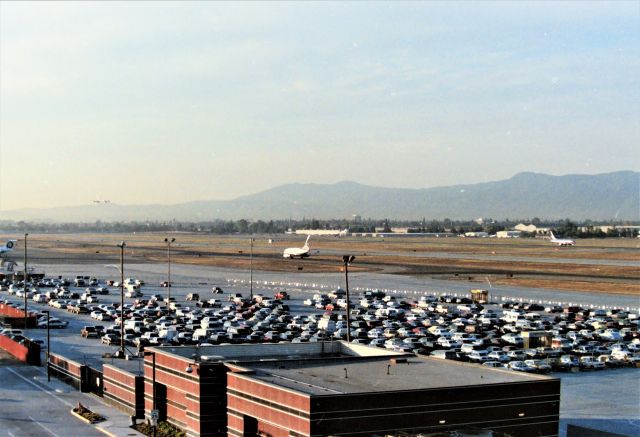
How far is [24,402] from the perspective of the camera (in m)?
49.8

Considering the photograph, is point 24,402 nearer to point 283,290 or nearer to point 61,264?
point 283,290

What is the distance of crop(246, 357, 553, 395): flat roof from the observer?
112 feet

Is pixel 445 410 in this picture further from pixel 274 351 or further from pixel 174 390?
pixel 174 390

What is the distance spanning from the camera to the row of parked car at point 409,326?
2463 inches

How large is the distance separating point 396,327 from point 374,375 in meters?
40.9

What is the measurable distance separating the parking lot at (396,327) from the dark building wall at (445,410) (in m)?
9.65

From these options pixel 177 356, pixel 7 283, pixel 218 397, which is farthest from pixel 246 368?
pixel 7 283

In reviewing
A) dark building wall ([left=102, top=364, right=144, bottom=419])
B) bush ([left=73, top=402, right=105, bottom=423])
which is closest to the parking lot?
dark building wall ([left=102, top=364, right=144, bottom=419])

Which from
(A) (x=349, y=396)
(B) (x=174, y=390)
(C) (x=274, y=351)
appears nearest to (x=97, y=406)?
(B) (x=174, y=390)

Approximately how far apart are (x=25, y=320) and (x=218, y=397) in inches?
1861

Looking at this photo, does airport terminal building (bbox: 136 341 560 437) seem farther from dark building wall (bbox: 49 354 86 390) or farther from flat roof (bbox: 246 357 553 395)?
dark building wall (bbox: 49 354 86 390)

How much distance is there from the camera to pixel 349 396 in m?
31.3

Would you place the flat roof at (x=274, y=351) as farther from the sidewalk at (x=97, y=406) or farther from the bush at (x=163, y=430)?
the sidewalk at (x=97, y=406)

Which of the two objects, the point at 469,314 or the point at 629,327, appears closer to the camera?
the point at 629,327
